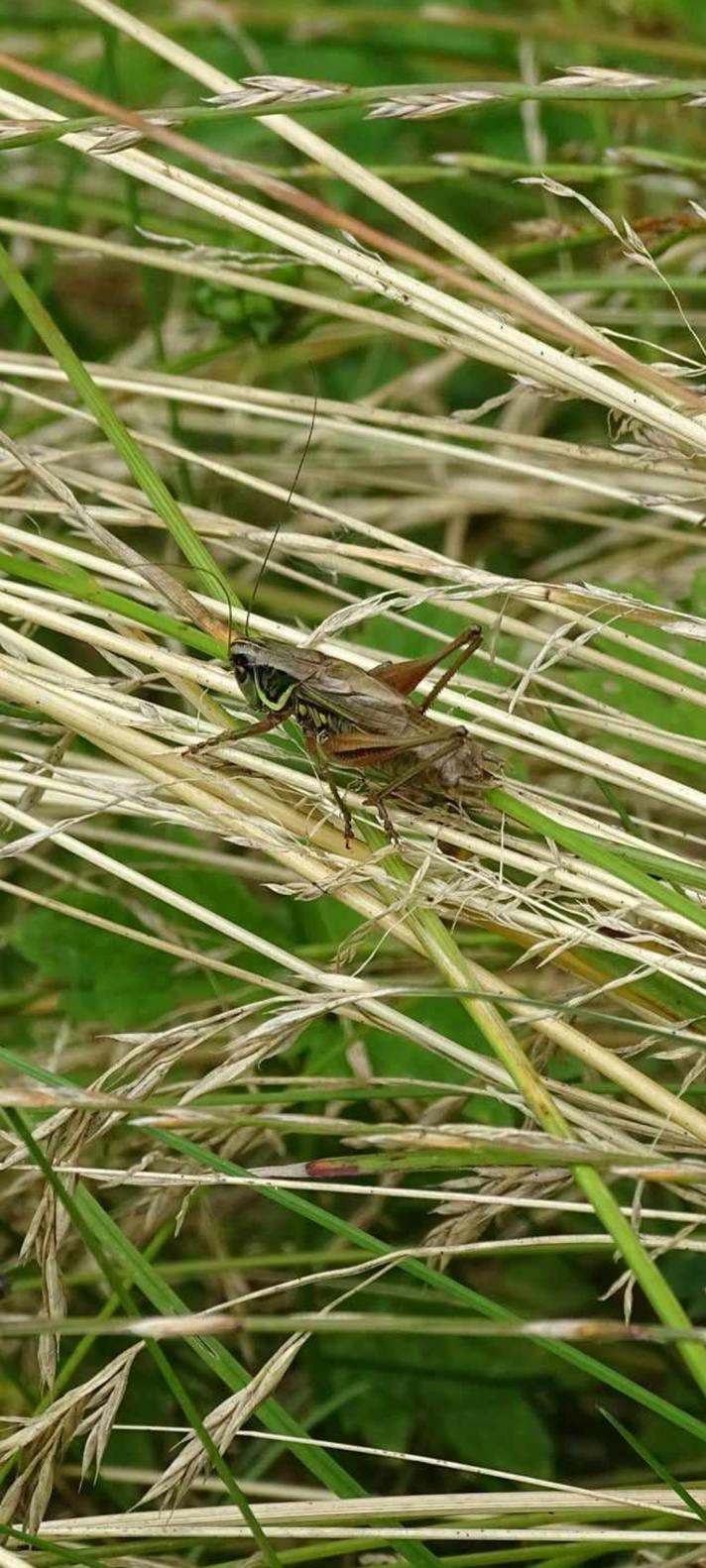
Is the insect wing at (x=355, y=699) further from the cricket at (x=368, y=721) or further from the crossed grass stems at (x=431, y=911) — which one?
the crossed grass stems at (x=431, y=911)

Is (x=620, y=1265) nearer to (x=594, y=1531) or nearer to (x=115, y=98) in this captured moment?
(x=594, y=1531)

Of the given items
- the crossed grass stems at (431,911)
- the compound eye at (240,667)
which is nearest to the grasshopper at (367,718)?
the compound eye at (240,667)

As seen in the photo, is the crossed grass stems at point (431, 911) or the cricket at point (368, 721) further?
the cricket at point (368, 721)

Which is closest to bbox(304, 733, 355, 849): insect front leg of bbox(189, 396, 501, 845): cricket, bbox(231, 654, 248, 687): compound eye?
bbox(189, 396, 501, 845): cricket

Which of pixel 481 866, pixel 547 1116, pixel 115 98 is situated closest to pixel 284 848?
pixel 481 866

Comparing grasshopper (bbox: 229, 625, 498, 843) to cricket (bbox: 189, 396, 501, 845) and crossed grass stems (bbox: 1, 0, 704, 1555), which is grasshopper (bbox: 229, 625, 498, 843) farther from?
crossed grass stems (bbox: 1, 0, 704, 1555)

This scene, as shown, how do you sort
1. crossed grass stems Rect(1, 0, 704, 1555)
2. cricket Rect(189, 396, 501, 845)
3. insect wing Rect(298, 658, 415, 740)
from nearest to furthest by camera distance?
crossed grass stems Rect(1, 0, 704, 1555) < cricket Rect(189, 396, 501, 845) < insect wing Rect(298, 658, 415, 740)

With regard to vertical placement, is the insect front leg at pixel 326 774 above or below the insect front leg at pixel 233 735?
below

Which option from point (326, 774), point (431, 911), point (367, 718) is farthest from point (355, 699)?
point (431, 911)

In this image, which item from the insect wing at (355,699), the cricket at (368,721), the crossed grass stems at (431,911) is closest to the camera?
the crossed grass stems at (431,911)

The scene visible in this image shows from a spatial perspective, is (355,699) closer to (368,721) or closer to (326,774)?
(368,721)
